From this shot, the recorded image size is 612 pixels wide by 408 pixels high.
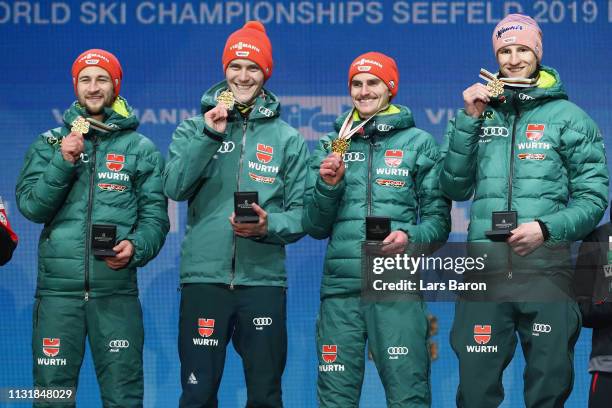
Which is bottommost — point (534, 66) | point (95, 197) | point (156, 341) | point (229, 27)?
point (156, 341)

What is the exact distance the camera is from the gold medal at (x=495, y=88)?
4.50 m

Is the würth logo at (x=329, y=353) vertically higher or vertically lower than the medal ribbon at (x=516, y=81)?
lower

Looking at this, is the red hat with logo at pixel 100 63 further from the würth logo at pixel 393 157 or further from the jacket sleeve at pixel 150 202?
the würth logo at pixel 393 157

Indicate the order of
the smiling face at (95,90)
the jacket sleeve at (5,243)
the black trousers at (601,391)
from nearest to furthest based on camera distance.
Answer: the jacket sleeve at (5,243)
the black trousers at (601,391)
the smiling face at (95,90)

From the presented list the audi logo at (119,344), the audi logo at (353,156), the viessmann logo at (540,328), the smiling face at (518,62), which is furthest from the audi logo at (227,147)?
the viessmann logo at (540,328)

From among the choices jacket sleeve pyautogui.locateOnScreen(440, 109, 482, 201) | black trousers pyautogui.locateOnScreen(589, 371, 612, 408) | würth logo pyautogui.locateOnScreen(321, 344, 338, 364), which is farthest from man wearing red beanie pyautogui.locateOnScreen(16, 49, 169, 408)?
black trousers pyautogui.locateOnScreen(589, 371, 612, 408)

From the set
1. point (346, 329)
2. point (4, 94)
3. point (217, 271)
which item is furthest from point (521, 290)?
point (4, 94)

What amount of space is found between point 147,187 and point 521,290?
153 cm

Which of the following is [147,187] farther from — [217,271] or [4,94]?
[4,94]

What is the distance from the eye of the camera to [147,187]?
4895mm

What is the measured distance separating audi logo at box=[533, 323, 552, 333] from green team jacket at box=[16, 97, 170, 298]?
1506mm

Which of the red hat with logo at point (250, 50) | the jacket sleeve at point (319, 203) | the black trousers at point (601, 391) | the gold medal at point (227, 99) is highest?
the red hat with logo at point (250, 50)

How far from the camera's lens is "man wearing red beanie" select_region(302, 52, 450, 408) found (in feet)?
14.9

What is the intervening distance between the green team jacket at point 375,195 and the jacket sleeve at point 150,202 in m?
0.61
